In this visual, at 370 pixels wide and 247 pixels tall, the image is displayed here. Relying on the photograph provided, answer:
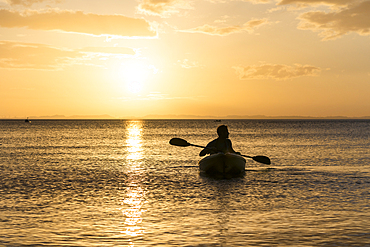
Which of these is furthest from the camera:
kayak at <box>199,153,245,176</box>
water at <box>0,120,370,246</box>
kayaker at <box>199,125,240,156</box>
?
kayaker at <box>199,125,240,156</box>

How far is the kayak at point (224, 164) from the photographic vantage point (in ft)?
79.5

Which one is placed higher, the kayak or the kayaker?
the kayaker

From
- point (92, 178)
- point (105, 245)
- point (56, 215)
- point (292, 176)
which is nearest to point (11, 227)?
point (56, 215)

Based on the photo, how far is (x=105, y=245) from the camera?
9883 mm

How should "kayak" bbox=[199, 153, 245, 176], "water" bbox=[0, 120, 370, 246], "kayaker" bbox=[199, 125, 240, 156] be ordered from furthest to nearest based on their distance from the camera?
"kayaker" bbox=[199, 125, 240, 156], "kayak" bbox=[199, 153, 245, 176], "water" bbox=[0, 120, 370, 246]

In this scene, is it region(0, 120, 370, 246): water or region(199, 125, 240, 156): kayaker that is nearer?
region(0, 120, 370, 246): water

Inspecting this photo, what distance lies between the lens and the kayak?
79.5 ft

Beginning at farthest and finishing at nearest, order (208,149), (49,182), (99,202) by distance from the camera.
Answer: (208,149)
(49,182)
(99,202)

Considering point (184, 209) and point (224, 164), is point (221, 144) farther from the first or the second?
point (184, 209)

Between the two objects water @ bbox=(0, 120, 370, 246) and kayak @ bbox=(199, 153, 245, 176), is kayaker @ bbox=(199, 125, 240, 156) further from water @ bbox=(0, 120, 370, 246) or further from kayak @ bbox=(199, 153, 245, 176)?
water @ bbox=(0, 120, 370, 246)

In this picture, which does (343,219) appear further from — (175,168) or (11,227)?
(175,168)

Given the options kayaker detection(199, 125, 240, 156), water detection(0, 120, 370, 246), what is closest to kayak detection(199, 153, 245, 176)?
kayaker detection(199, 125, 240, 156)

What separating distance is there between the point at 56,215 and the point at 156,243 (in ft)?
17.3

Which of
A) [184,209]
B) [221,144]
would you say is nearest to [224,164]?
[221,144]
